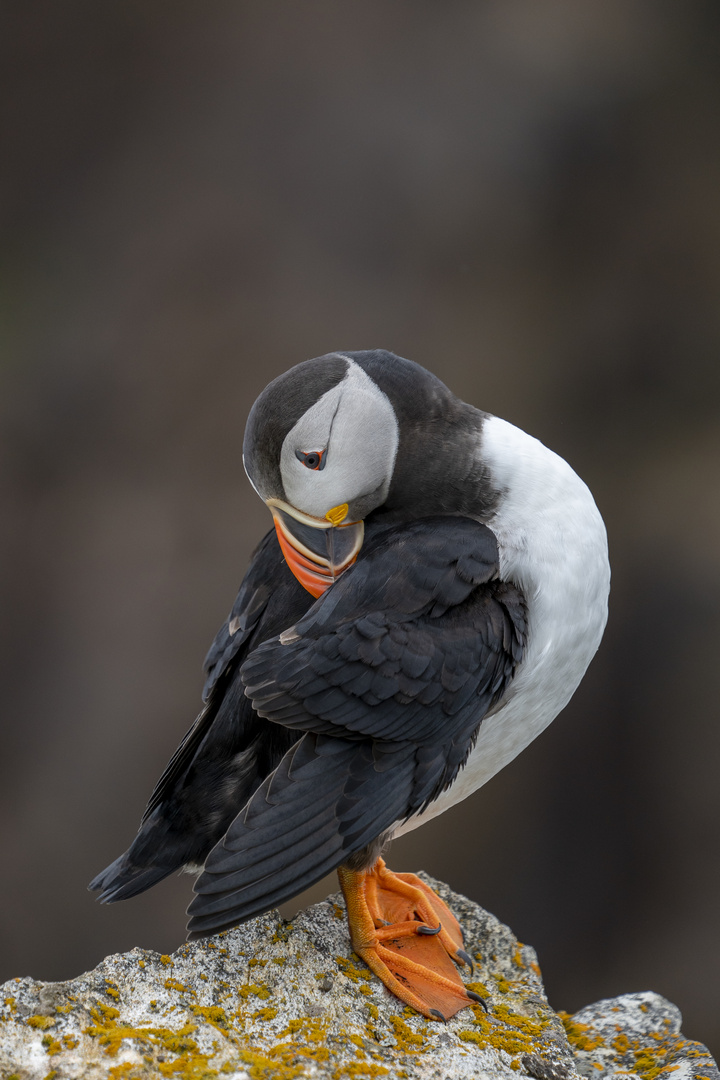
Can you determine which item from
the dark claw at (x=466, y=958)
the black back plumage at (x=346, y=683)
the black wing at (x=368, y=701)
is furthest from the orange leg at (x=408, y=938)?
the black wing at (x=368, y=701)

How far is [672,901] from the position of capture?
15.2ft

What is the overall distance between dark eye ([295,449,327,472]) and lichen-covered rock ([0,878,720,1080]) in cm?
101

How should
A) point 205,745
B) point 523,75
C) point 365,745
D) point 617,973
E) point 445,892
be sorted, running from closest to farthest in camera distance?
point 365,745, point 205,745, point 445,892, point 523,75, point 617,973

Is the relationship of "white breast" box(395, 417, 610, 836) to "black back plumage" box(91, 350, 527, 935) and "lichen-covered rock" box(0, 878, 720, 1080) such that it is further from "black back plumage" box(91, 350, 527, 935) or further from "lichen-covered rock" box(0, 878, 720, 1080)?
"lichen-covered rock" box(0, 878, 720, 1080)

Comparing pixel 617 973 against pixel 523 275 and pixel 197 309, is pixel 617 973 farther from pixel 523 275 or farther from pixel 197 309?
pixel 197 309

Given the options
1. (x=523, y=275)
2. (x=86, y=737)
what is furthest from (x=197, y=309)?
(x=86, y=737)

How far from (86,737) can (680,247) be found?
Answer: 3.79 m

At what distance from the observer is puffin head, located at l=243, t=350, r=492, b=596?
183cm

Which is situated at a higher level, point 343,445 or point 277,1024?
point 343,445

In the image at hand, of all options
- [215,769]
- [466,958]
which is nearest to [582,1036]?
[466,958]

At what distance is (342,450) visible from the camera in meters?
1.85

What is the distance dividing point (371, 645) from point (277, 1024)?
0.74 meters

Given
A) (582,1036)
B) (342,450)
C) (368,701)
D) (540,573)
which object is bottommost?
(582,1036)

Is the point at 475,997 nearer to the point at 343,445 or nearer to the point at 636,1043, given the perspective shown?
the point at 636,1043
